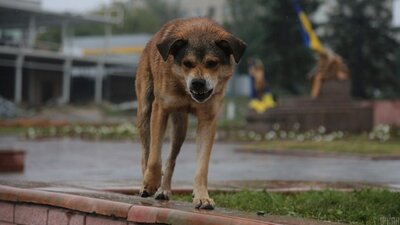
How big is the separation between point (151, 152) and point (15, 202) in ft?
3.99

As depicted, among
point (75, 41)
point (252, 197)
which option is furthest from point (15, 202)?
point (75, 41)

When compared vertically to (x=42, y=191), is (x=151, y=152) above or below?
above

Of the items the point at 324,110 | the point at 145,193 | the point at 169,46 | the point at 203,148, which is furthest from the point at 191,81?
the point at 324,110

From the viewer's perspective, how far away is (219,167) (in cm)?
1538

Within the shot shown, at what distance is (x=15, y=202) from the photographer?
6113 mm

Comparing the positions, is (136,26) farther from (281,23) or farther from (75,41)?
(281,23)

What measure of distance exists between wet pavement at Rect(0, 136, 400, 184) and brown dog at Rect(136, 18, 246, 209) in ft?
18.9

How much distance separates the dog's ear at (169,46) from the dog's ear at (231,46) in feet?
0.85

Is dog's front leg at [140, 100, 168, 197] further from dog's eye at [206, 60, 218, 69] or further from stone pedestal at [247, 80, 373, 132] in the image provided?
stone pedestal at [247, 80, 373, 132]

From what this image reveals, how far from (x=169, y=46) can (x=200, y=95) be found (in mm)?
450

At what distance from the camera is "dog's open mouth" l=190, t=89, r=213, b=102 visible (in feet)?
16.6

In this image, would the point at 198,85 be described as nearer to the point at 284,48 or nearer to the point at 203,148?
the point at 203,148

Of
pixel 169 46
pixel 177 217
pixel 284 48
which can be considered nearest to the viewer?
pixel 177 217

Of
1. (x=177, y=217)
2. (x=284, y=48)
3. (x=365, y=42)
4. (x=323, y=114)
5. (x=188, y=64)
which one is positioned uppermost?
(x=365, y=42)
